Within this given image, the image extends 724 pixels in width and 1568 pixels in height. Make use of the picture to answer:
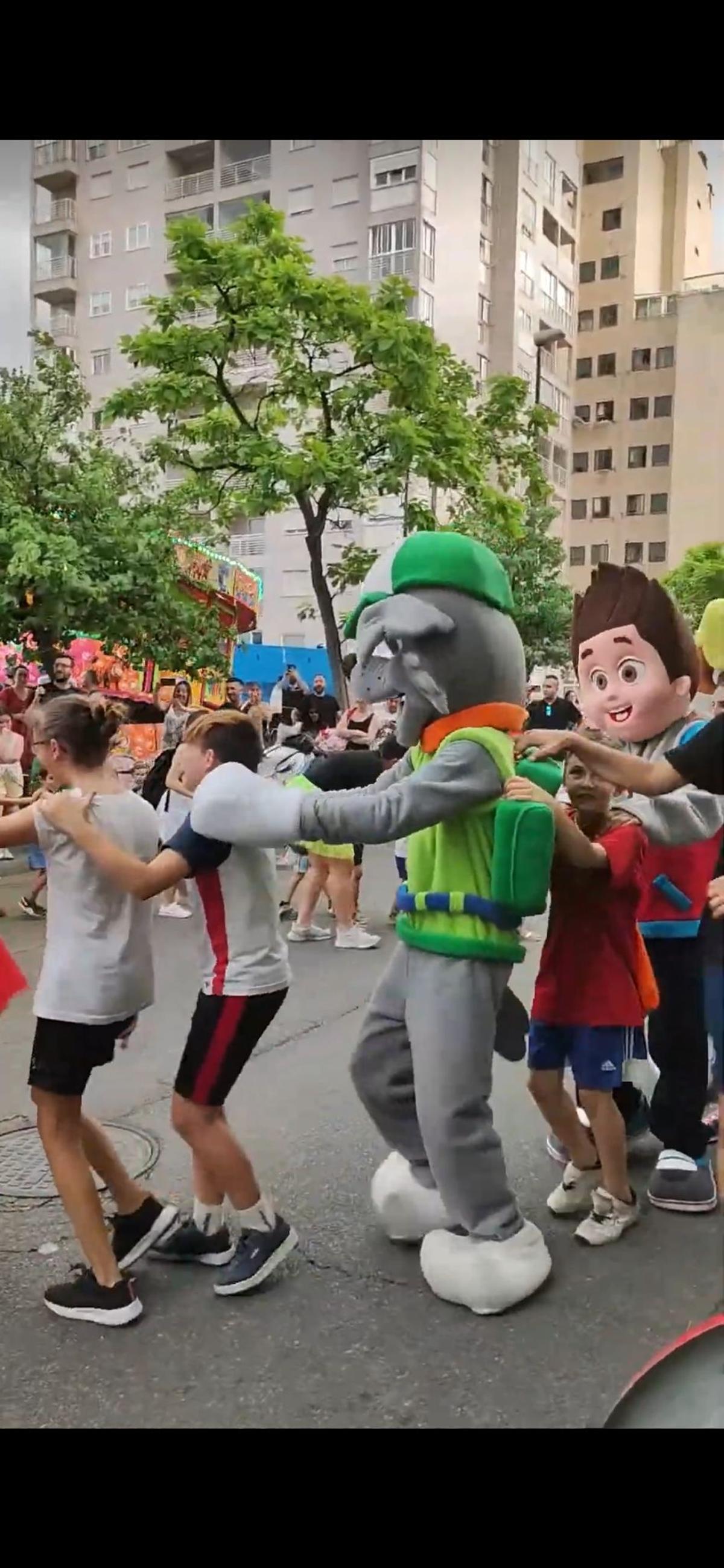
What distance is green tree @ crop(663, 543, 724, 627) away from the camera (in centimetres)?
221

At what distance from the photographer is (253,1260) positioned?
8.41 feet

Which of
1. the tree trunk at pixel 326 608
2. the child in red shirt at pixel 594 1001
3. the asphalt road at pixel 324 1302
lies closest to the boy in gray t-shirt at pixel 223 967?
the asphalt road at pixel 324 1302

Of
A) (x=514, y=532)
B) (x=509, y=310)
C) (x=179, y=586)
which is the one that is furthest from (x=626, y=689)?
(x=179, y=586)

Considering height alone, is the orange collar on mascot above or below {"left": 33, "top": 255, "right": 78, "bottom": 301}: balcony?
below

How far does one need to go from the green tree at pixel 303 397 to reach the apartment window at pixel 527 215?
25 centimetres

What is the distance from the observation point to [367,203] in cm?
213

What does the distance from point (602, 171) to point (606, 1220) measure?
2.12 metres

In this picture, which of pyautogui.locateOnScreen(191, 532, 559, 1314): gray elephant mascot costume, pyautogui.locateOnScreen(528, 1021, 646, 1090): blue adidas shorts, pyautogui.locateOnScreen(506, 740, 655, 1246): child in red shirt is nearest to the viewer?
pyautogui.locateOnScreen(191, 532, 559, 1314): gray elephant mascot costume

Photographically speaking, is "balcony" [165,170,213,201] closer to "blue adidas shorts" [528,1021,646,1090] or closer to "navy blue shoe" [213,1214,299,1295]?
"blue adidas shorts" [528,1021,646,1090]

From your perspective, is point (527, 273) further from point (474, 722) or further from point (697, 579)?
point (474, 722)

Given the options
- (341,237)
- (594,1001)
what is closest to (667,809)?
(594,1001)

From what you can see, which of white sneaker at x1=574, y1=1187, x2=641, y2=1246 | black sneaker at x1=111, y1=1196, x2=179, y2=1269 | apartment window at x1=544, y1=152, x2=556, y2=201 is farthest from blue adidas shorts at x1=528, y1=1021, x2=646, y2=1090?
apartment window at x1=544, y1=152, x2=556, y2=201

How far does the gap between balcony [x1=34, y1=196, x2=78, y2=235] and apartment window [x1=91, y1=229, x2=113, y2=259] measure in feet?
0.17
